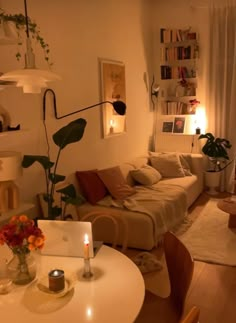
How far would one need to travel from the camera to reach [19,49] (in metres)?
2.97

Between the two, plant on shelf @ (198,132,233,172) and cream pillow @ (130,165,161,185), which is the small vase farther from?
plant on shelf @ (198,132,233,172)

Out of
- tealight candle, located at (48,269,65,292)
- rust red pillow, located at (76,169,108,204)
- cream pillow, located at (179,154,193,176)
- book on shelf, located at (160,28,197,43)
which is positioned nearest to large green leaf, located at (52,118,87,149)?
rust red pillow, located at (76,169,108,204)

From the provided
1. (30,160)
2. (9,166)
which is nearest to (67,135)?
(30,160)

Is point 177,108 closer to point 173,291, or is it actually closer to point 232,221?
point 232,221

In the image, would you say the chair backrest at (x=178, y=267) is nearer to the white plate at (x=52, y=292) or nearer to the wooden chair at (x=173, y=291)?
the wooden chair at (x=173, y=291)

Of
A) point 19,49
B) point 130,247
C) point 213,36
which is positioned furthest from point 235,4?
point 130,247

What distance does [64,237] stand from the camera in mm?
1782

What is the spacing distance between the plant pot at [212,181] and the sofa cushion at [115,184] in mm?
1916

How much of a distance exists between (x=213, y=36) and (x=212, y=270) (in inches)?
152

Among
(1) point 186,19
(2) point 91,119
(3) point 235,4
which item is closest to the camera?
(2) point 91,119

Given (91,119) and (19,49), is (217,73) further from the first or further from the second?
(19,49)

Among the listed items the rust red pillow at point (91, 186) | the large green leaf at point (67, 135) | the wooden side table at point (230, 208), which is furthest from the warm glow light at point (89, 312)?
the wooden side table at point (230, 208)

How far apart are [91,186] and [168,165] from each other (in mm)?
1608

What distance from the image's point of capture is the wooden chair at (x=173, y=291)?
1.60 meters
